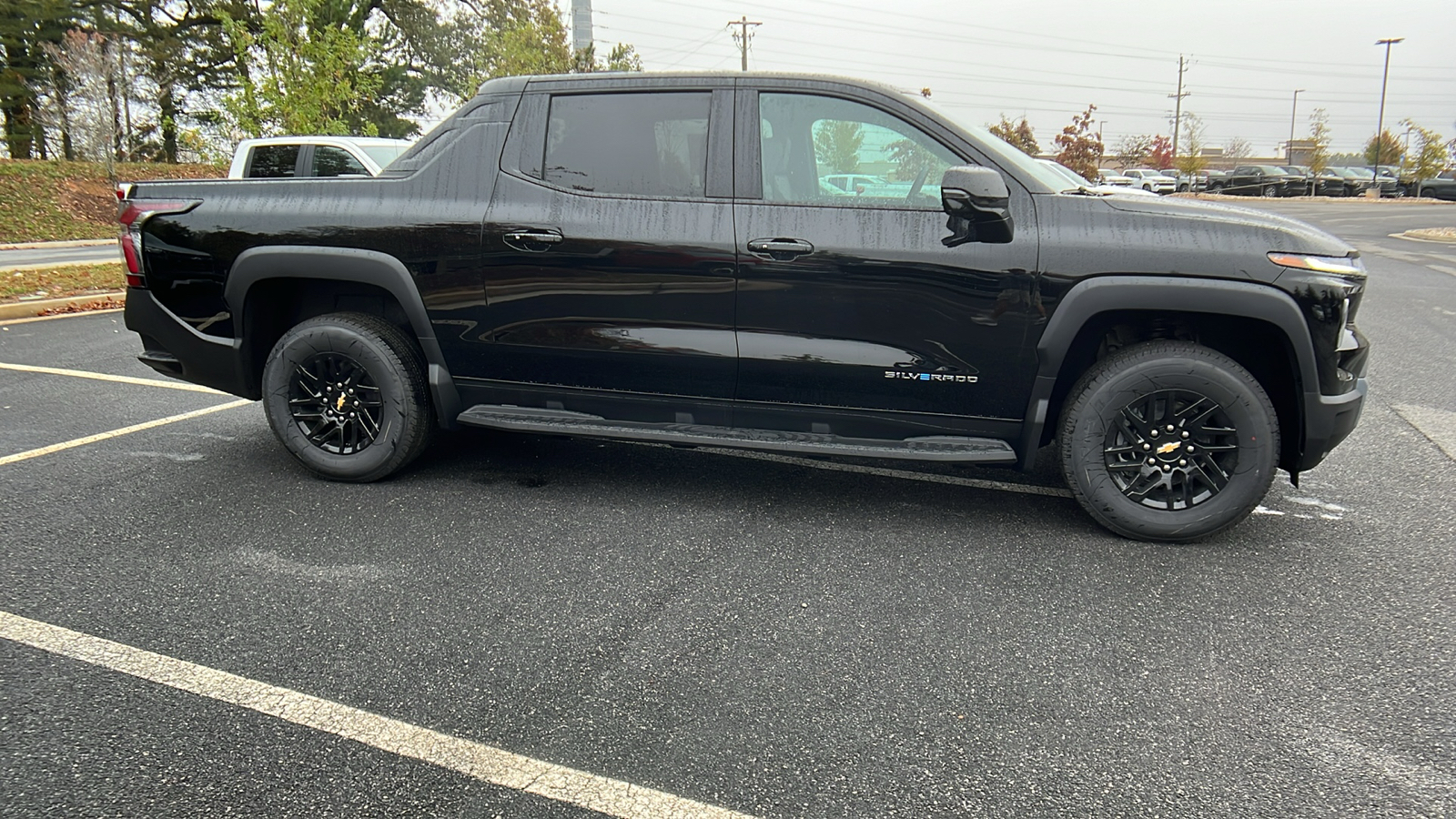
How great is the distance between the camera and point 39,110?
31766mm

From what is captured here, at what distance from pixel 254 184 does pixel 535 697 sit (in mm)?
3001

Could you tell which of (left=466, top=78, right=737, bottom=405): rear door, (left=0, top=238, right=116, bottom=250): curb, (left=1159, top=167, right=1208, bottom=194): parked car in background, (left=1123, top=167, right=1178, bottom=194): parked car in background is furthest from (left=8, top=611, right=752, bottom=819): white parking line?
(left=1159, top=167, right=1208, bottom=194): parked car in background

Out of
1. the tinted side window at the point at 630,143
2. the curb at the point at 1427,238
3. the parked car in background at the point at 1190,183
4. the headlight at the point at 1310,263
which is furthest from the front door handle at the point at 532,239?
the parked car in background at the point at 1190,183

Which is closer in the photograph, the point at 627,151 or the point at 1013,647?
the point at 1013,647

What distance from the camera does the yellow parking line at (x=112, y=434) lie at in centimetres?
469

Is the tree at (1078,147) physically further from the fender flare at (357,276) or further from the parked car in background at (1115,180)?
the fender flare at (357,276)

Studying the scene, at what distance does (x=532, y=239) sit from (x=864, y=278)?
1.44m

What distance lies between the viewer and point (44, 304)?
9.72 metres

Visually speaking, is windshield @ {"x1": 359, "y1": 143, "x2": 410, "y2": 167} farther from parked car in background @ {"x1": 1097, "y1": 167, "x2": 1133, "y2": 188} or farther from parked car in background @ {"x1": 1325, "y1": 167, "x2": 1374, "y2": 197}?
parked car in background @ {"x1": 1325, "y1": 167, "x2": 1374, "y2": 197}

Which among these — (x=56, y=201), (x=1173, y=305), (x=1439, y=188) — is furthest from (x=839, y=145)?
(x=1439, y=188)

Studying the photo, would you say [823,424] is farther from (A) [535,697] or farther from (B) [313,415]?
(B) [313,415]

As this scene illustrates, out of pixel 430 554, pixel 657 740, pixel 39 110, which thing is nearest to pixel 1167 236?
pixel 657 740

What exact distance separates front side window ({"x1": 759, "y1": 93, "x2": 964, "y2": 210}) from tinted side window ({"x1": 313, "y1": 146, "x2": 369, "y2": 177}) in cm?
789

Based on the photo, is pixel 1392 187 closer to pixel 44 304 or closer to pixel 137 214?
pixel 44 304
